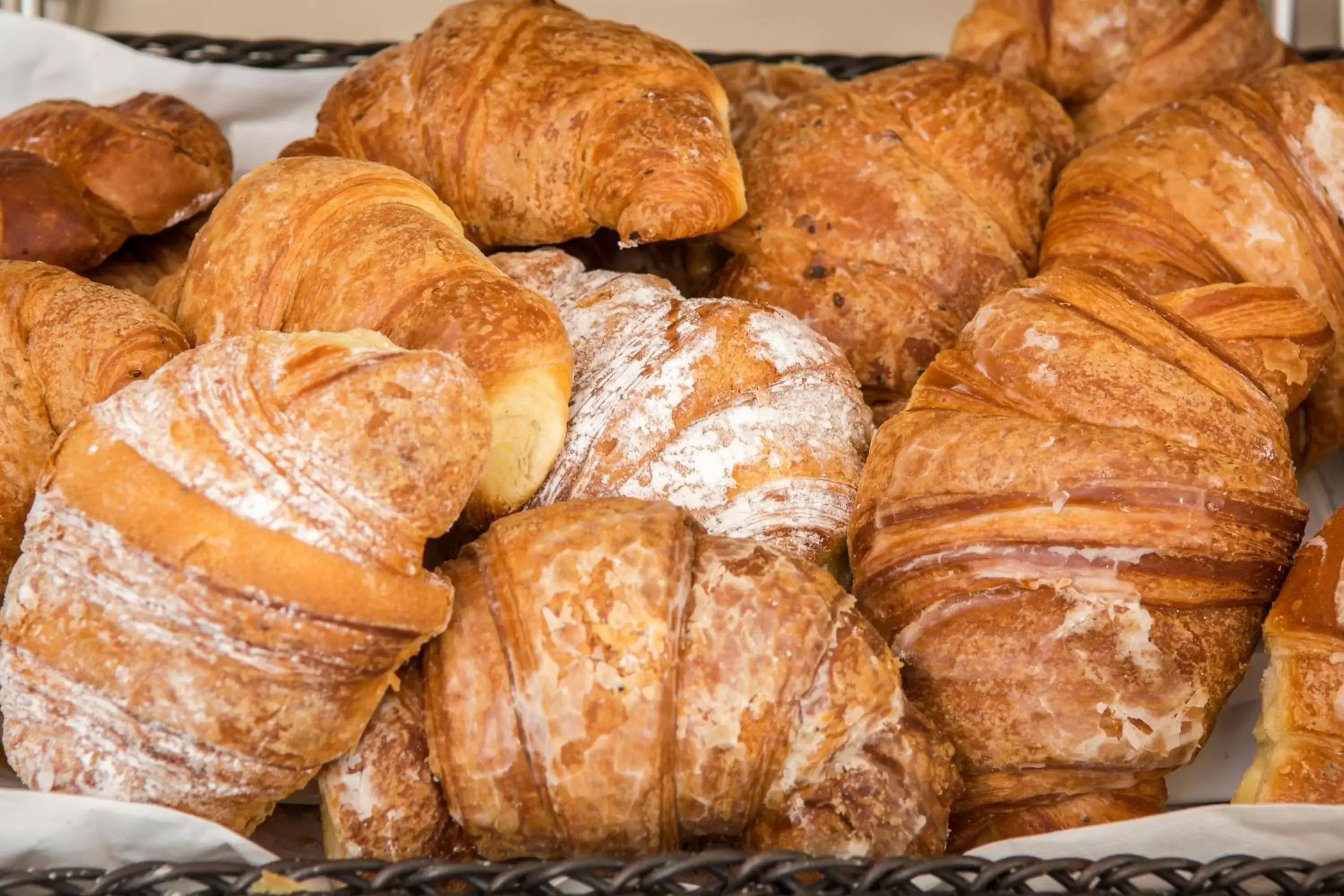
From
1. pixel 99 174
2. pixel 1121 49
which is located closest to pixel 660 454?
pixel 99 174

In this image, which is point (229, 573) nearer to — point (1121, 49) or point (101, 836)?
point (101, 836)

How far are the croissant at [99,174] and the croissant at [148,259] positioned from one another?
0.16ft

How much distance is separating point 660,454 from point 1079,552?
42 centimetres

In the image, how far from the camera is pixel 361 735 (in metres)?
1.08

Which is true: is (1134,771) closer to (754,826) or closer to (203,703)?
(754,826)

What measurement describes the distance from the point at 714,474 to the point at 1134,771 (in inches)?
19.4

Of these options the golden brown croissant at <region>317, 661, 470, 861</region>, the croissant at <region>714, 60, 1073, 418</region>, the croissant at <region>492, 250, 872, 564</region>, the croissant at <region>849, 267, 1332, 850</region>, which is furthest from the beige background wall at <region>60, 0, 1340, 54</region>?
the golden brown croissant at <region>317, 661, 470, 861</region>

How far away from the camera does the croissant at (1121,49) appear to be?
176cm

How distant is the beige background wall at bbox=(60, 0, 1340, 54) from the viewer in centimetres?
298

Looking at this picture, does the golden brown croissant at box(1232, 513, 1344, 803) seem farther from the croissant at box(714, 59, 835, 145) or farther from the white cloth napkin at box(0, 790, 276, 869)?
the croissant at box(714, 59, 835, 145)

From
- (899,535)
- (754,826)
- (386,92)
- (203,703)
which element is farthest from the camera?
(386,92)

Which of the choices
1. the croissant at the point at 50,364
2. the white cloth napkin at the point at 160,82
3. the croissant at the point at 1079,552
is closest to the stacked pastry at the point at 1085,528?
the croissant at the point at 1079,552

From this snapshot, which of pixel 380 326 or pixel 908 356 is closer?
pixel 380 326

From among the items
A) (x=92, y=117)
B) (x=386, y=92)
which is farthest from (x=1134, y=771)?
(x=92, y=117)
